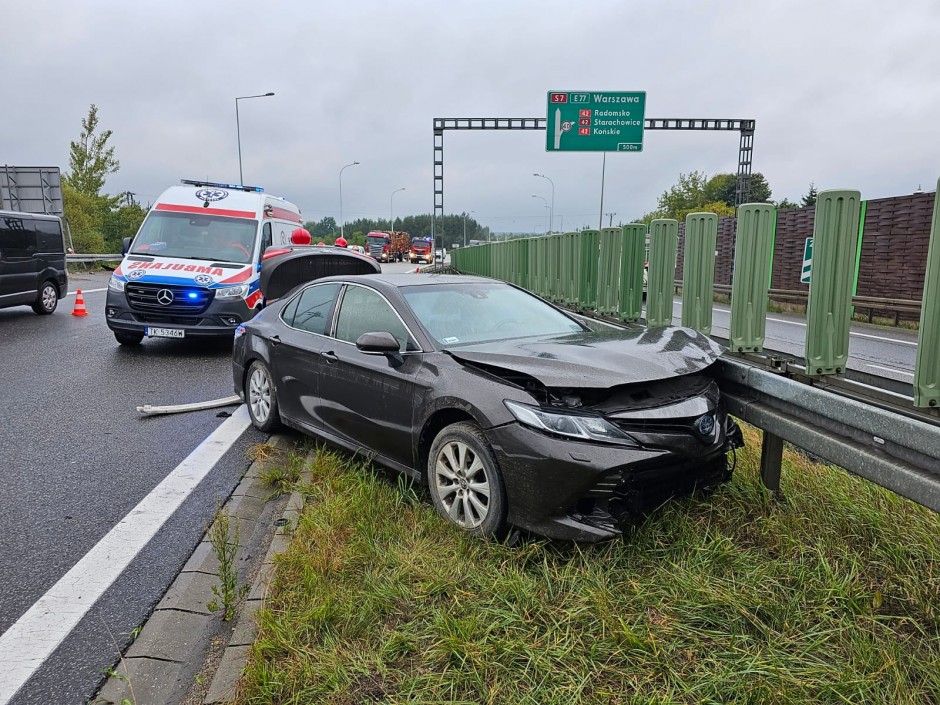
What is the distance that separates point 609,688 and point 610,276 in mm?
5476

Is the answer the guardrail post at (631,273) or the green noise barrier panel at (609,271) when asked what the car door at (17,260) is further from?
the guardrail post at (631,273)

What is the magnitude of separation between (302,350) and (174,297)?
17.2 feet

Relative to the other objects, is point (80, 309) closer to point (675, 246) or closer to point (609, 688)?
point (675, 246)

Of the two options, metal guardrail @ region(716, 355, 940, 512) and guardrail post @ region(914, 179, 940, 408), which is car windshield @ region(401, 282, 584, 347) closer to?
metal guardrail @ region(716, 355, 940, 512)

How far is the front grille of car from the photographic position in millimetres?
9430

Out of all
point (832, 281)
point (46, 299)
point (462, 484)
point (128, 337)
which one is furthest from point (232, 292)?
point (832, 281)

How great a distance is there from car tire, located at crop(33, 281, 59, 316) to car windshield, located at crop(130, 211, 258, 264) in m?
4.84

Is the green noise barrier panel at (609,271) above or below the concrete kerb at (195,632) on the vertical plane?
above

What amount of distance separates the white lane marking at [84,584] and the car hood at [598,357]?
2.05 m

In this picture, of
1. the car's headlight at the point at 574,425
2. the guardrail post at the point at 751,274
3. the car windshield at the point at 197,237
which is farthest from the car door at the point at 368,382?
the car windshield at the point at 197,237

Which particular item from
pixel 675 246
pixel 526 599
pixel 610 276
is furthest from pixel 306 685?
pixel 610 276

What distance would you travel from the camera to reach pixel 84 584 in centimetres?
332

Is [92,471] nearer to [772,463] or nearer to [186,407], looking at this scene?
[186,407]

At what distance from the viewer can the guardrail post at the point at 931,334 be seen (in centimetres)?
295
